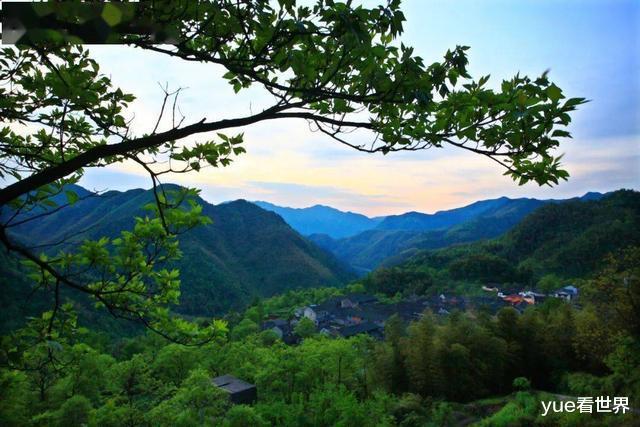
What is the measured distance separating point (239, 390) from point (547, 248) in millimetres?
69499

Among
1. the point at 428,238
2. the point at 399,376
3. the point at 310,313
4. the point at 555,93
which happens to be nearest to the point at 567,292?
the point at 310,313

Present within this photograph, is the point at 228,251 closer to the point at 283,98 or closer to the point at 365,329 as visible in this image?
the point at 365,329

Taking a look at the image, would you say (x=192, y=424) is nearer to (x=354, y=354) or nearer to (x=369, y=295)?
(x=354, y=354)

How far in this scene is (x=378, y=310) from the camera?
177 ft

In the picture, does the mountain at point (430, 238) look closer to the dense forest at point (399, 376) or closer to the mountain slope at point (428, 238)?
the mountain slope at point (428, 238)

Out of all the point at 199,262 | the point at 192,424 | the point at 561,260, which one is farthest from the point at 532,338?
the point at 199,262

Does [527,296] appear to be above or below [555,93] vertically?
below

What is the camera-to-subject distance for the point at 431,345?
19703 millimetres

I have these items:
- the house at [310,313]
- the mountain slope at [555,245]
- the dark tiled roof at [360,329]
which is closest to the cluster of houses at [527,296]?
the mountain slope at [555,245]

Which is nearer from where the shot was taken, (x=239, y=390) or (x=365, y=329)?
(x=239, y=390)

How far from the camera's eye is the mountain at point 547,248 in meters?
59.0

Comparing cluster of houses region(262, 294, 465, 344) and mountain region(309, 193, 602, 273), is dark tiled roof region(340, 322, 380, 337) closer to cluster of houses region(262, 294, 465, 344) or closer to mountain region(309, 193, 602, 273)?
cluster of houses region(262, 294, 465, 344)

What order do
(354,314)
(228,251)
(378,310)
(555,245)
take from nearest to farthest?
1. (354,314)
2. (378,310)
3. (555,245)
4. (228,251)

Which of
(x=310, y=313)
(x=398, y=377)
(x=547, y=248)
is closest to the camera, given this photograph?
(x=398, y=377)
